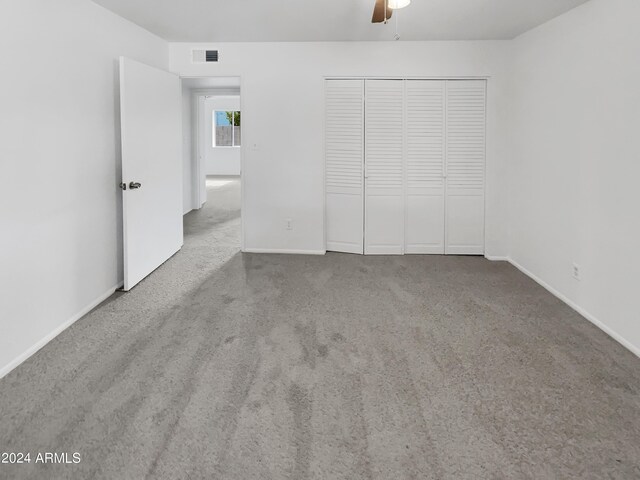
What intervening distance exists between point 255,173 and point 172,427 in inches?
138

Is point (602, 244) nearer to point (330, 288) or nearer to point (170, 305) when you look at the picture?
point (330, 288)

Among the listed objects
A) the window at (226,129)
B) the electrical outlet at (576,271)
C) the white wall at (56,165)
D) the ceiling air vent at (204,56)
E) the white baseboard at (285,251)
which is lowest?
the white baseboard at (285,251)

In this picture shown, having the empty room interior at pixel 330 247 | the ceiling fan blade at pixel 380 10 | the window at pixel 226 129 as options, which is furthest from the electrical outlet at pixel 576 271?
the window at pixel 226 129

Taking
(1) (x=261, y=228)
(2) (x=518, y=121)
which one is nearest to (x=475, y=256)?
(2) (x=518, y=121)

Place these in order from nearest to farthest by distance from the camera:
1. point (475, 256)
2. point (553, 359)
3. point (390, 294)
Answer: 1. point (553, 359)
2. point (390, 294)
3. point (475, 256)

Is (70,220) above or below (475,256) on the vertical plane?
above

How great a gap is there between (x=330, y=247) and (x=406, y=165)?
1.24m

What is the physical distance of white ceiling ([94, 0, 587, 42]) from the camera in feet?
11.6

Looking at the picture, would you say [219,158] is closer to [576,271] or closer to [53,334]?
[53,334]

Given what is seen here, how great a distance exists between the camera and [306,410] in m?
2.16

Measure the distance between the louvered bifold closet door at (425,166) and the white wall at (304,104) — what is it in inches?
8.8

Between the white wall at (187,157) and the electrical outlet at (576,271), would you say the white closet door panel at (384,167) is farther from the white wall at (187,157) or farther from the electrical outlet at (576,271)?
the white wall at (187,157)

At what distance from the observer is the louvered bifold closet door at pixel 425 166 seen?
4980mm

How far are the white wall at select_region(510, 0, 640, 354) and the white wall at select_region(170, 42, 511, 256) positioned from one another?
39 centimetres
